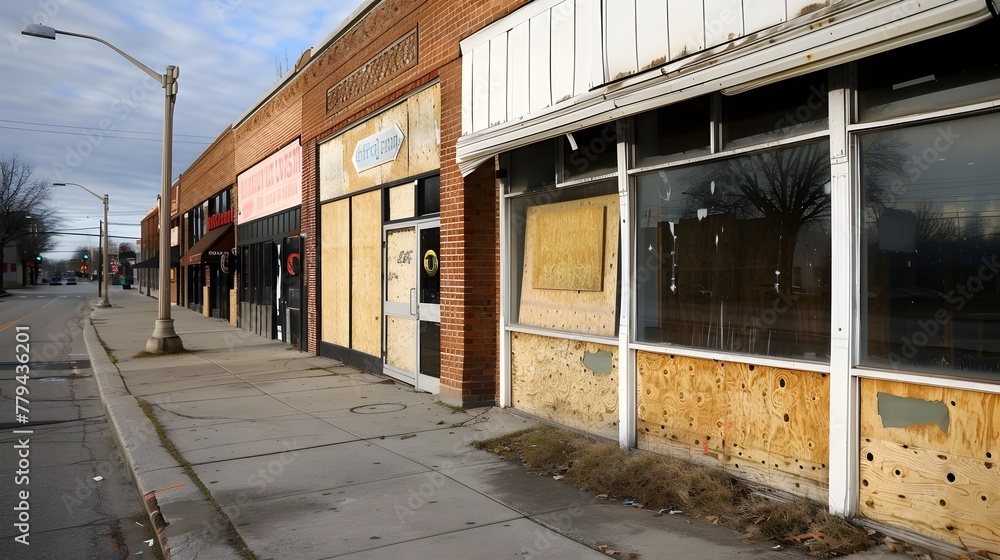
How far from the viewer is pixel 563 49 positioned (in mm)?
7227

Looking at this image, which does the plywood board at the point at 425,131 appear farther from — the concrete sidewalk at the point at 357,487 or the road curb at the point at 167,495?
the road curb at the point at 167,495

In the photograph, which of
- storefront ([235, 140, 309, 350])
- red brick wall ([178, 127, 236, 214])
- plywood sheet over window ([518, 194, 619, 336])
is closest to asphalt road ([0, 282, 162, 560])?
plywood sheet over window ([518, 194, 619, 336])

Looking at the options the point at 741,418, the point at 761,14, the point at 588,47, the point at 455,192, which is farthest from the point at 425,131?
the point at 741,418

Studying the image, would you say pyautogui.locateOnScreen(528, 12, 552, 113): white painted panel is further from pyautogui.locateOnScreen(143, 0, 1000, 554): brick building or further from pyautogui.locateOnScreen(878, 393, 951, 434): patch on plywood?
pyautogui.locateOnScreen(878, 393, 951, 434): patch on plywood

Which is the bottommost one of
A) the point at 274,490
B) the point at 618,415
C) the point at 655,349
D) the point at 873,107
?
the point at 274,490

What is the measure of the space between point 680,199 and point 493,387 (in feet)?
12.2

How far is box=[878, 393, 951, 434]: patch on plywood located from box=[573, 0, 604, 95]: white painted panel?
11.7ft

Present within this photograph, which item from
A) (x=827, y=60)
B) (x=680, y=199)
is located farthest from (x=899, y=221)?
(x=680, y=199)

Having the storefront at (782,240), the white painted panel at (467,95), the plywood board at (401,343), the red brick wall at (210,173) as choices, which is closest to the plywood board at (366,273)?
the plywood board at (401,343)

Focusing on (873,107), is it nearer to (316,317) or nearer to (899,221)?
(899,221)

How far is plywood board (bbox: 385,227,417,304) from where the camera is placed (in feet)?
35.2

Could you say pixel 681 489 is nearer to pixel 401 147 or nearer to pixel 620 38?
pixel 620 38

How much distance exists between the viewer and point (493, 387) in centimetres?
898

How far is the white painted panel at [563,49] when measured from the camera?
7113 mm
